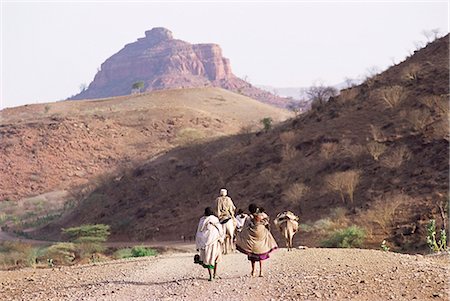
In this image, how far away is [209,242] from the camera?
8930 mm

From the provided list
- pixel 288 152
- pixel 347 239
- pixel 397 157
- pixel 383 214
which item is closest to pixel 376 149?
pixel 397 157

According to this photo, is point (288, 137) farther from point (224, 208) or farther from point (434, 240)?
point (224, 208)

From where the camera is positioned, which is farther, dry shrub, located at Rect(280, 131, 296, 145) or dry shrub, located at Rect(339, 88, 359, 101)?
dry shrub, located at Rect(339, 88, 359, 101)

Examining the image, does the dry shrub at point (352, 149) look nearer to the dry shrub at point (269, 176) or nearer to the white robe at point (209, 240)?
the dry shrub at point (269, 176)

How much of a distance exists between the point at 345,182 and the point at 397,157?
263 centimetres

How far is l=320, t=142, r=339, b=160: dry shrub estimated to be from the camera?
2706 centimetres

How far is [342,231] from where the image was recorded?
696 inches

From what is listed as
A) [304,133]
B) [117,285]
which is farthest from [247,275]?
[304,133]

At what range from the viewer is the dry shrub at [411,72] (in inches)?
1193

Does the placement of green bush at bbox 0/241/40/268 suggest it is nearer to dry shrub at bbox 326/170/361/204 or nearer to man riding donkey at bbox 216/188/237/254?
man riding donkey at bbox 216/188/237/254

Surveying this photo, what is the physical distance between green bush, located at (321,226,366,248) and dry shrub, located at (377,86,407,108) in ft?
41.3

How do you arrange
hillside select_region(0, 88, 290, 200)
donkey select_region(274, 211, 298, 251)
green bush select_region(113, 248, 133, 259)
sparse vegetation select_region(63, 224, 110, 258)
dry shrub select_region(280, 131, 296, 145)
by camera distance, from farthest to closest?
hillside select_region(0, 88, 290, 200)
dry shrub select_region(280, 131, 296, 145)
sparse vegetation select_region(63, 224, 110, 258)
green bush select_region(113, 248, 133, 259)
donkey select_region(274, 211, 298, 251)

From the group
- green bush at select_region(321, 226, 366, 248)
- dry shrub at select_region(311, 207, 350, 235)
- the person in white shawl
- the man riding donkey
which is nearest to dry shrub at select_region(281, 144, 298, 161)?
dry shrub at select_region(311, 207, 350, 235)

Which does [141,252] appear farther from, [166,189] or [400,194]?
[166,189]
